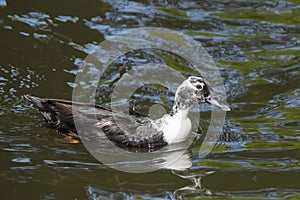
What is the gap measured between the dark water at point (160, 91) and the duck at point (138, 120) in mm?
271

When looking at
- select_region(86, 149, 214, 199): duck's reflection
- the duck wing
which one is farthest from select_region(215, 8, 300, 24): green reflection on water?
select_region(86, 149, 214, 199): duck's reflection

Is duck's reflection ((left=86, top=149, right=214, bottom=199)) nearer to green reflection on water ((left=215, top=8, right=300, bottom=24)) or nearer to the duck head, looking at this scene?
the duck head

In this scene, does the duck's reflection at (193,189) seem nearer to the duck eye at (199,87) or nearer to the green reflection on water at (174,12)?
the duck eye at (199,87)

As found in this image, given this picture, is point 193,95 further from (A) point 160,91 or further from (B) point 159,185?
(B) point 159,185

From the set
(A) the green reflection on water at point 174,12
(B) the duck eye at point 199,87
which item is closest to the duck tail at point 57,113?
(B) the duck eye at point 199,87

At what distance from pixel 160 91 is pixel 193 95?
4.92 feet

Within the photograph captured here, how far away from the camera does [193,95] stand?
896 cm

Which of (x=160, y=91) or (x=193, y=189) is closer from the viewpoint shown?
(x=193, y=189)

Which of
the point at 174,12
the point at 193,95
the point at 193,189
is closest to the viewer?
the point at 193,189

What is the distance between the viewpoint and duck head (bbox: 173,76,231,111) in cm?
891

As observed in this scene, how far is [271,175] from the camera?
7594 millimetres

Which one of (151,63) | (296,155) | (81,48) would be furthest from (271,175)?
(81,48)

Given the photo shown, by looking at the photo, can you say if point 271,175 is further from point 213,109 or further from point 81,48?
point 81,48

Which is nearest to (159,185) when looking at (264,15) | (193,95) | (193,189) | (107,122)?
(193,189)
